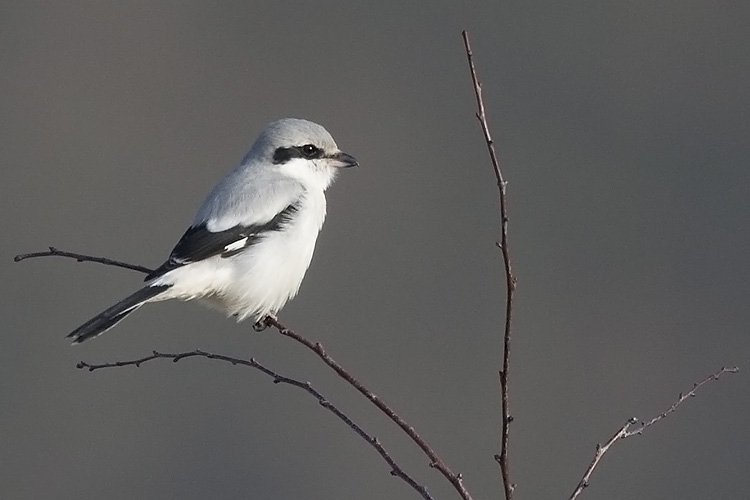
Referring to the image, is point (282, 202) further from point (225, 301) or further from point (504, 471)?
point (504, 471)

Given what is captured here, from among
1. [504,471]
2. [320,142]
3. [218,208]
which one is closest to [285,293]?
[218,208]

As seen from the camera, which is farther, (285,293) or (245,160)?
(245,160)

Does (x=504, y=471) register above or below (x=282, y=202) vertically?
below

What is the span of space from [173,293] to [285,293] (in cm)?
38

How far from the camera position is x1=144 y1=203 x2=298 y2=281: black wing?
2822mm

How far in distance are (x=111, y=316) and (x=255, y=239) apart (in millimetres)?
556

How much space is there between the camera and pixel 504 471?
1.52 metres

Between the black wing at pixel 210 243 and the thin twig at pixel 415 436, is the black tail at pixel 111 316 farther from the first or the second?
the thin twig at pixel 415 436

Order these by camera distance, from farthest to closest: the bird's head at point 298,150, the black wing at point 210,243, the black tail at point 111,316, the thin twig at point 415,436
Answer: the bird's head at point 298,150
the black wing at point 210,243
the black tail at point 111,316
the thin twig at point 415,436

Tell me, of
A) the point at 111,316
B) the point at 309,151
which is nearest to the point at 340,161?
the point at 309,151

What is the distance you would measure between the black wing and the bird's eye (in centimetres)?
36

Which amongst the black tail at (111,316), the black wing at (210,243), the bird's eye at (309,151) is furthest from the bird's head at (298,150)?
the black tail at (111,316)

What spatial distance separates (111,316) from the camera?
2561 millimetres

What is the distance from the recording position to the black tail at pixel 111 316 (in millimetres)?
2508
